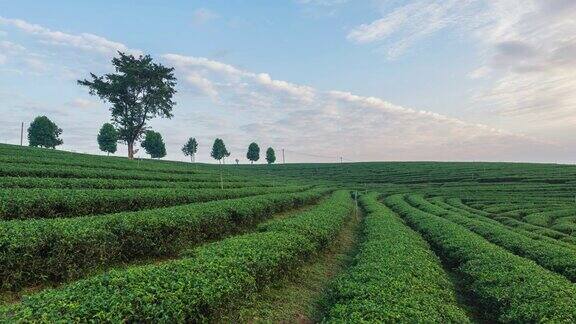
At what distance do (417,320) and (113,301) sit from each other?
7.75m

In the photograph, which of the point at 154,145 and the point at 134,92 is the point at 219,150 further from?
the point at 134,92

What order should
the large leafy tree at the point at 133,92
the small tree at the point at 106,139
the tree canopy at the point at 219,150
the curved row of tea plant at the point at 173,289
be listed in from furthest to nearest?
1. the tree canopy at the point at 219,150
2. the small tree at the point at 106,139
3. the large leafy tree at the point at 133,92
4. the curved row of tea plant at the point at 173,289

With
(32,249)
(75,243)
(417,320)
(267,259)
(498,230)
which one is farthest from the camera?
(498,230)

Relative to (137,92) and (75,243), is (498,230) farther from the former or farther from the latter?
(137,92)

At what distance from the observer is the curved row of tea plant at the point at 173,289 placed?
8430 millimetres

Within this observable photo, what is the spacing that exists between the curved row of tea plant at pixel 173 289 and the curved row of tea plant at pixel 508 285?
7.95 metres

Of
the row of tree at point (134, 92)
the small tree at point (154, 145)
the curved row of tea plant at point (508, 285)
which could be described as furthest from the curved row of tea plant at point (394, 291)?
the small tree at point (154, 145)

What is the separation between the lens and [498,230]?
2886 centimetres

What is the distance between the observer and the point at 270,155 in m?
139

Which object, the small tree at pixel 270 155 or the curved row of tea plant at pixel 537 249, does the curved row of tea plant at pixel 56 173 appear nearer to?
the curved row of tea plant at pixel 537 249

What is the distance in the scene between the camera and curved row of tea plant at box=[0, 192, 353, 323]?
843cm

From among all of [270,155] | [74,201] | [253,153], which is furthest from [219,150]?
[74,201]

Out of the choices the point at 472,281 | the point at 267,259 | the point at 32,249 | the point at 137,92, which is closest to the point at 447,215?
the point at 472,281

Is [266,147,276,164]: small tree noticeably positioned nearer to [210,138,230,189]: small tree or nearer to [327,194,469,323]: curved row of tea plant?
[210,138,230,189]: small tree
